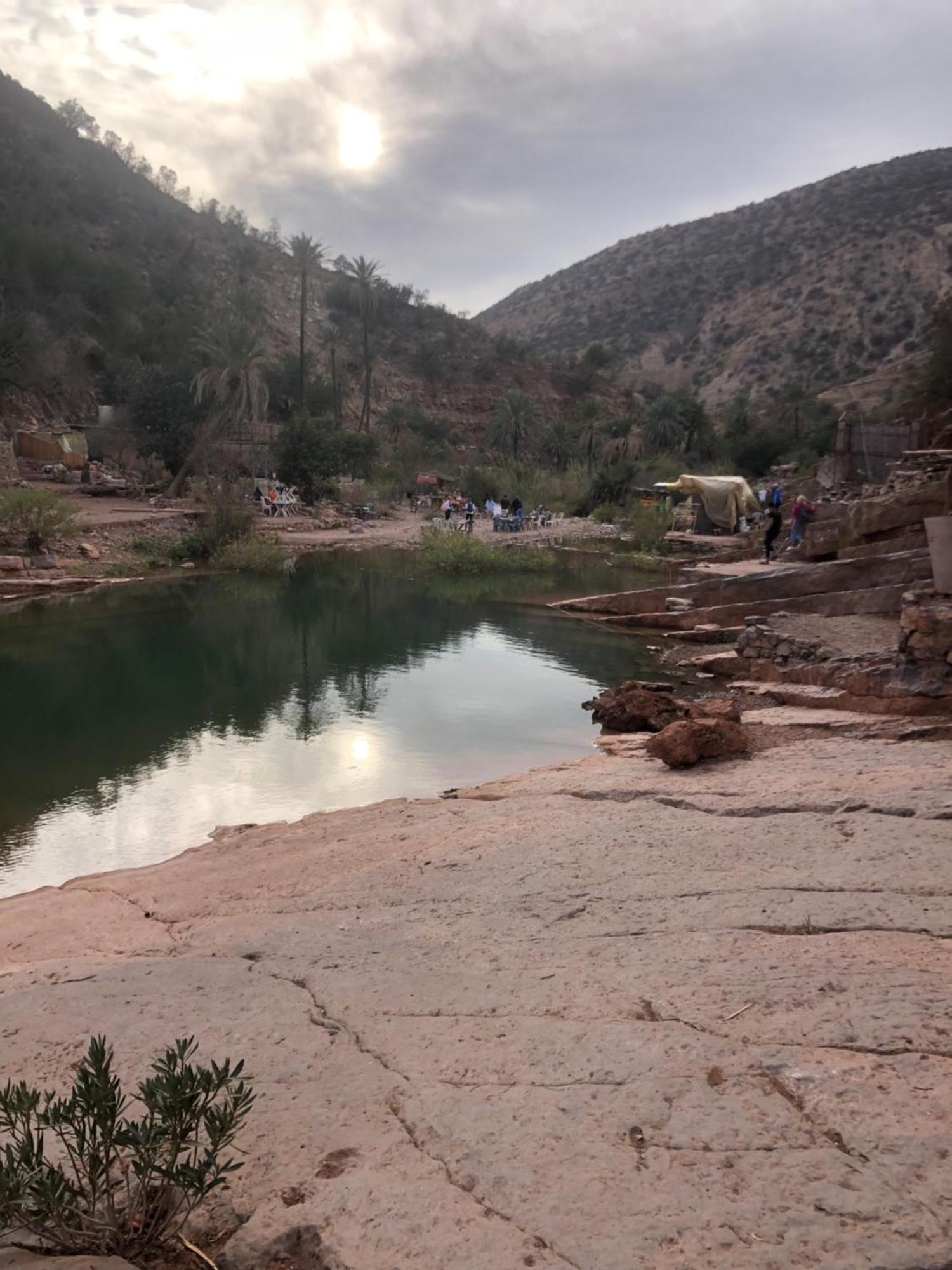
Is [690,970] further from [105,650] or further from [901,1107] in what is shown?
[105,650]

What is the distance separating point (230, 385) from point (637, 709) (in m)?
32.5

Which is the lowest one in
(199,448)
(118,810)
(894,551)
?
(118,810)

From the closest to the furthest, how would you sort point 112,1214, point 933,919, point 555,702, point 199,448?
1. point 112,1214
2. point 933,919
3. point 555,702
4. point 199,448

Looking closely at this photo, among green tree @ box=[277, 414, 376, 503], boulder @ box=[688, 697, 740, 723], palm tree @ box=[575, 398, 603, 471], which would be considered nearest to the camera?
boulder @ box=[688, 697, 740, 723]

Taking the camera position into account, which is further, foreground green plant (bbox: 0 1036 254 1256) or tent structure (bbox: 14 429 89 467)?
tent structure (bbox: 14 429 89 467)

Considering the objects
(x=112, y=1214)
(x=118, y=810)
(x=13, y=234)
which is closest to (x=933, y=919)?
(x=112, y=1214)

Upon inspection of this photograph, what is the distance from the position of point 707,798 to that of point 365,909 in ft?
7.73

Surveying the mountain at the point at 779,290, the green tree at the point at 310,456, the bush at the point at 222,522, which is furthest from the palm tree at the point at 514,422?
the bush at the point at 222,522

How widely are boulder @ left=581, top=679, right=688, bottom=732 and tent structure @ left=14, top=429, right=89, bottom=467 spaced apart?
1186 inches

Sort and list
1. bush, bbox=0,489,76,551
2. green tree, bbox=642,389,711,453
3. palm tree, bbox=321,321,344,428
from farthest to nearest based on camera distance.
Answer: palm tree, bbox=321,321,344,428, green tree, bbox=642,389,711,453, bush, bbox=0,489,76,551

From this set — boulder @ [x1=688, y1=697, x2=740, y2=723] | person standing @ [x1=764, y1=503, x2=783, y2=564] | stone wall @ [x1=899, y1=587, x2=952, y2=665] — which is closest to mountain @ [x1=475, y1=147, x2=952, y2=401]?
person standing @ [x1=764, y1=503, x2=783, y2=564]

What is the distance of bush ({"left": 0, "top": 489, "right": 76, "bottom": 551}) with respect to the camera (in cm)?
2178

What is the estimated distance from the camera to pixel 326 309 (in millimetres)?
70125

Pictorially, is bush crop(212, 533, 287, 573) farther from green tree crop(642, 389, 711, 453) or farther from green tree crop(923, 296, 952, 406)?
green tree crop(642, 389, 711, 453)
